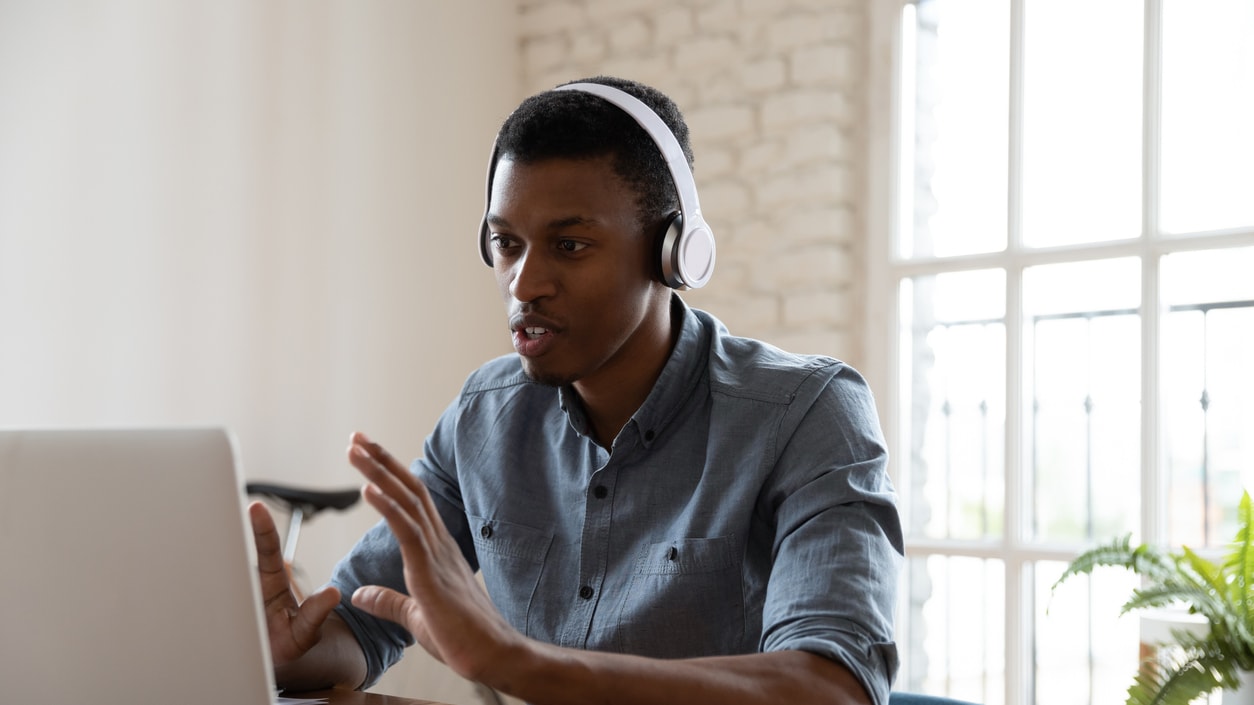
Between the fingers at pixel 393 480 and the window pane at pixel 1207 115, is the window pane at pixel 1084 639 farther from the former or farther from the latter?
the fingers at pixel 393 480

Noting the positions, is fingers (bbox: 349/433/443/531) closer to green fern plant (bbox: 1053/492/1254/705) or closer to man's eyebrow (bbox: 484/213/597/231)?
man's eyebrow (bbox: 484/213/597/231)

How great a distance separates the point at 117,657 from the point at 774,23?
240 centimetres

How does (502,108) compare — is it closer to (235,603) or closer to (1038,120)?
(1038,120)

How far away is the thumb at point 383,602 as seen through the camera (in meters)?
0.95

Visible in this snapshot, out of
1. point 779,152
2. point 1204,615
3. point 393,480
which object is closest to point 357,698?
point 393,480

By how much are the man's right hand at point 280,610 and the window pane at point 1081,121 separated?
1.90 meters

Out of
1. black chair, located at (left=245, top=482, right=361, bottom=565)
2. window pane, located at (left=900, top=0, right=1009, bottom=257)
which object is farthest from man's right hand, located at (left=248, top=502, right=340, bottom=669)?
window pane, located at (left=900, top=0, right=1009, bottom=257)

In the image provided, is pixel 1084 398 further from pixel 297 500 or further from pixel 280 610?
pixel 280 610

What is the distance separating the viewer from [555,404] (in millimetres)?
1519

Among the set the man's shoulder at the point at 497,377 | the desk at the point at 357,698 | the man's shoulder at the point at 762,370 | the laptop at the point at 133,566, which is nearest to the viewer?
the laptop at the point at 133,566

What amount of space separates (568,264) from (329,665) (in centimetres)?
51

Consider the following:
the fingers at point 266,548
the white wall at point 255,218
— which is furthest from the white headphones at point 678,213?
the white wall at point 255,218

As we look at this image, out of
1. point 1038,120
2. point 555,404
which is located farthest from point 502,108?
point 555,404

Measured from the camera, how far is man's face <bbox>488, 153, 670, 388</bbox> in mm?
1349
